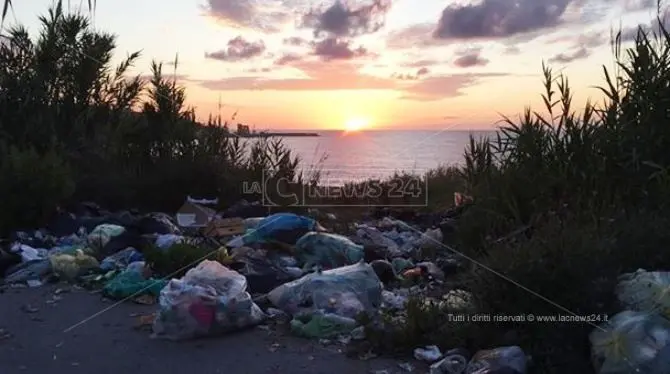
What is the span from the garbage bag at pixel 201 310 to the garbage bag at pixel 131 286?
901 millimetres

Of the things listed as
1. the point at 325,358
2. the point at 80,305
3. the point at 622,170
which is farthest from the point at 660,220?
the point at 80,305

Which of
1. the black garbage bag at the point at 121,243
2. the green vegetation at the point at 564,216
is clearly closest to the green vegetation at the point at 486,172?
the green vegetation at the point at 564,216

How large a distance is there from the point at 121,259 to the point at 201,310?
2350 mm

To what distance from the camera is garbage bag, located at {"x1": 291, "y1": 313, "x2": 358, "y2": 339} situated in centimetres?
489

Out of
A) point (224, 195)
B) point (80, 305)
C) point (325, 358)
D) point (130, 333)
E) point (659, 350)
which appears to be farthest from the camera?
point (224, 195)

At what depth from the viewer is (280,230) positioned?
7.62 m

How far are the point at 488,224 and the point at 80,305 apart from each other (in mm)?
3571

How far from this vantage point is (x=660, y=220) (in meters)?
5.12

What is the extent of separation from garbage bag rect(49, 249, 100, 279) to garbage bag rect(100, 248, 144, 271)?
0.35 feet

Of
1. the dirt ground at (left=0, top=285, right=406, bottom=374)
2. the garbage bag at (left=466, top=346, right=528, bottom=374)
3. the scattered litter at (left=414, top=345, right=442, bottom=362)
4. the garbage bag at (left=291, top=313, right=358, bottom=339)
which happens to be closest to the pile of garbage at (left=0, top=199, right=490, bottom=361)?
the garbage bag at (left=291, top=313, right=358, bottom=339)

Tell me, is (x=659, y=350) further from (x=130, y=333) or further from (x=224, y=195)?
(x=224, y=195)

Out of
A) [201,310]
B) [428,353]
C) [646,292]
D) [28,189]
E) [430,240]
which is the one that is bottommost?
[428,353]

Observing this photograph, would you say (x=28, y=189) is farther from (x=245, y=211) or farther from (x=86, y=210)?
(x=245, y=211)

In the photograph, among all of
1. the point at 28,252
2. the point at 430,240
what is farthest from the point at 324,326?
the point at 28,252
